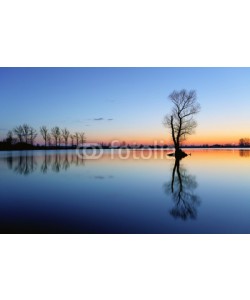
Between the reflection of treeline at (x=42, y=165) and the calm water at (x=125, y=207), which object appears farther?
the reflection of treeline at (x=42, y=165)

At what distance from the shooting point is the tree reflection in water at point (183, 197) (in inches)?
278

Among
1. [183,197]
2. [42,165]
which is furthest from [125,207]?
[42,165]

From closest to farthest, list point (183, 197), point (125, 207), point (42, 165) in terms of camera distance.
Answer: point (125, 207) < point (183, 197) < point (42, 165)

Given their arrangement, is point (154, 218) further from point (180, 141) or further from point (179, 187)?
point (180, 141)

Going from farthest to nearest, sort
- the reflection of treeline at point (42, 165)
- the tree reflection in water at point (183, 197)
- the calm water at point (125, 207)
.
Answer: the reflection of treeline at point (42, 165) → the tree reflection in water at point (183, 197) → the calm water at point (125, 207)

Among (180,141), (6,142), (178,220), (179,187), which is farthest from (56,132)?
(178,220)

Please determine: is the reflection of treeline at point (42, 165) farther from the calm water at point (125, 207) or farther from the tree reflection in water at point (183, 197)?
the tree reflection in water at point (183, 197)

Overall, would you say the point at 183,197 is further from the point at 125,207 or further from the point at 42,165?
the point at 42,165

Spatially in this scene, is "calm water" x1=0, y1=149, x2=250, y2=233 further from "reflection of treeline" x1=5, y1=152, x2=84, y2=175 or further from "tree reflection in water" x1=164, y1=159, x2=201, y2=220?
"reflection of treeline" x1=5, y1=152, x2=84, y2=175

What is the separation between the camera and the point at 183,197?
29.9 ft

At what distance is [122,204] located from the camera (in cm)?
802

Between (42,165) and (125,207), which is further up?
(42,165)

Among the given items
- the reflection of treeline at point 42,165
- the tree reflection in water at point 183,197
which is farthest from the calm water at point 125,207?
the reflection of treeline at point 42,165

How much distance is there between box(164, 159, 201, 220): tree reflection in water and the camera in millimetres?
7066
